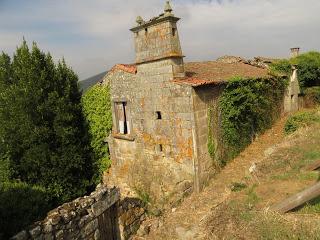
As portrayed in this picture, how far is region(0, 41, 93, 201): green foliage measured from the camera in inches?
554

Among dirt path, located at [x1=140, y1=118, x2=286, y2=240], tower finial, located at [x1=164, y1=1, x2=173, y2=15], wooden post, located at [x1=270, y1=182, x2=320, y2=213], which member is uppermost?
tower finial, located at [x1=164, y1=1, x2=173, y2=15]

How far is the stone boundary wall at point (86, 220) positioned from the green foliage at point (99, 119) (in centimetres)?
657

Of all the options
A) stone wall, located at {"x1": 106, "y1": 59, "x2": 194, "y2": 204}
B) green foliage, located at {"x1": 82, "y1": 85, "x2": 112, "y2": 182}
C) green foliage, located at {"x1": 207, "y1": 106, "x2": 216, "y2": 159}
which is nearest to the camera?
stone wall, located at {"x1": 106, "y1": 59, "x2": 194, "y2": 204}

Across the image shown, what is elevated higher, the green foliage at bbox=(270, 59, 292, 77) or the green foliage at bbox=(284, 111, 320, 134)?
the green foliage at bbox=(270, 59, 292, 77)

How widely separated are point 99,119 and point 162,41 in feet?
18.2

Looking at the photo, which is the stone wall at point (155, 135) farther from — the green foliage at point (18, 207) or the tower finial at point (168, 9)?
the green foliage at point (18, 207)

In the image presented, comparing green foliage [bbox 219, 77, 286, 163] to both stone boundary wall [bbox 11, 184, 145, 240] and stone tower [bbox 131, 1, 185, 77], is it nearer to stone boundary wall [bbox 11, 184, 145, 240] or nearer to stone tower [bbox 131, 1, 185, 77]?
stone tower [bbox 131, 1, 185, 77]

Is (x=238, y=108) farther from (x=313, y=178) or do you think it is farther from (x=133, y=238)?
(x=133, y=238)

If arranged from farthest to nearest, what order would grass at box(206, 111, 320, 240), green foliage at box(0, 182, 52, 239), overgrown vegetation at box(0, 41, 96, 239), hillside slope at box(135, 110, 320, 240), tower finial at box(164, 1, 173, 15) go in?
overgrown vegetation at box(0, 41, 96, 239) < tower finial at box(164, 1, 173, 15) < green foliage at box(0, 182, 52, 239) < hillside slope at box(135, 110, 320, 240) < grass at box(206, 111, 320, 240)

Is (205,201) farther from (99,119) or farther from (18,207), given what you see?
(99,119)

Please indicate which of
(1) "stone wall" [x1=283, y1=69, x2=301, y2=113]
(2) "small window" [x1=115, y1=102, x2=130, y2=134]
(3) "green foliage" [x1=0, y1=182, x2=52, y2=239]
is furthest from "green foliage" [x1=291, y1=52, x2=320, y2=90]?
(3) "green foliage" [x1=0, y1=182, x2=52, y2=239]

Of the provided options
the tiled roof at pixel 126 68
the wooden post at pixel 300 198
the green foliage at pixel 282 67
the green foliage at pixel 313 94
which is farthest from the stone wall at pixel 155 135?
the green foliage at pixel 313 94

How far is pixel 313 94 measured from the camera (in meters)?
21.7

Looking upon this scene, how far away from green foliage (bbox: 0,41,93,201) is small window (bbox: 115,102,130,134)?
6.72ft
